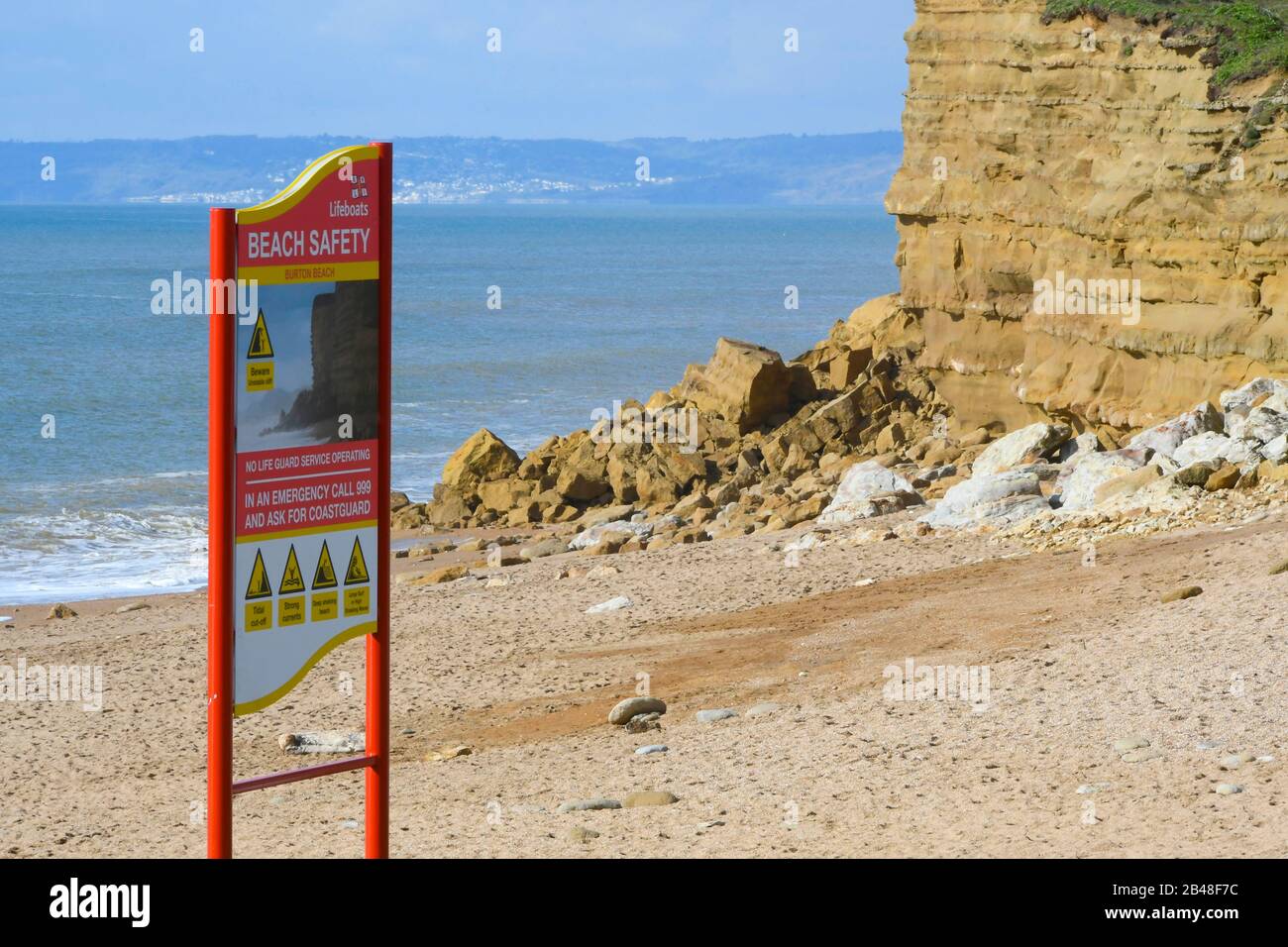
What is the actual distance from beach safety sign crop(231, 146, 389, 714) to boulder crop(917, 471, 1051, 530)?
11.0 m

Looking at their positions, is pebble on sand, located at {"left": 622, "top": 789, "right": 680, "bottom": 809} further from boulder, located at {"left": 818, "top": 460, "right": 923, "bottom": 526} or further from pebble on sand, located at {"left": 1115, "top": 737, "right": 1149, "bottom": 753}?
boulder, located at {"left": 818, "top": 460, "right": 923, "bottom": 526}

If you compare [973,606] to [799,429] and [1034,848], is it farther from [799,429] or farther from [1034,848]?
[799,429]

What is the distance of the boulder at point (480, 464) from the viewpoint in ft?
88.3

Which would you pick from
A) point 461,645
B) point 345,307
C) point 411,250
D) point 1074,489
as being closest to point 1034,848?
point 345,307

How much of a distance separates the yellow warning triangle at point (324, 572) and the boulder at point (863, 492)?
1219cm

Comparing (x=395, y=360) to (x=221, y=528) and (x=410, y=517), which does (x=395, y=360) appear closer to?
(x=410, y=517)

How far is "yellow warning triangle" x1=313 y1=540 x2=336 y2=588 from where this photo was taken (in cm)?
702

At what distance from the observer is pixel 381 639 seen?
7289mm

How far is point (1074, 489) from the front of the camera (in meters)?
17.1

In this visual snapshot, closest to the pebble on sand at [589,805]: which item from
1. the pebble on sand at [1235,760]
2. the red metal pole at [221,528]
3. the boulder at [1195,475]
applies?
the red metal pole at [221,528]

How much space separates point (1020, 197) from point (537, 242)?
421 feet

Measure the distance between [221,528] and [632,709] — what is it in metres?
5.54

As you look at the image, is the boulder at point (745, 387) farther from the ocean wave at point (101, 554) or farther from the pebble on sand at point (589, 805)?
the pebble on sand at point (589, 805)

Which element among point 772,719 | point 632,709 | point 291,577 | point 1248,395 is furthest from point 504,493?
point 291,577
